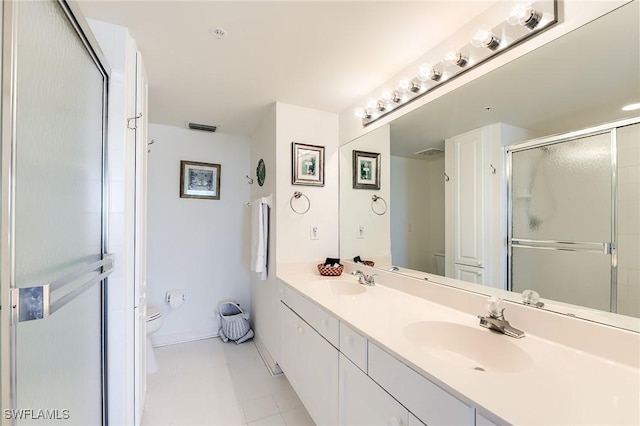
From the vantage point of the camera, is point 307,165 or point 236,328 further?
point 236,328

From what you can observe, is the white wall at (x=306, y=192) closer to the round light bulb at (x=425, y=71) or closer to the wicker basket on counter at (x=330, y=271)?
the wicker basket on counter at (x=330, y=271)

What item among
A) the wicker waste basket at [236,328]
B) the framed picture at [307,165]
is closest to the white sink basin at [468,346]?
the framed picture at [307,165]

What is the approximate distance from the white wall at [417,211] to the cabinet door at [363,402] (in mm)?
755

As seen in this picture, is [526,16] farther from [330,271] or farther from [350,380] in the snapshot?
[330,271]

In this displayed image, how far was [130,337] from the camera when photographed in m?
1.38

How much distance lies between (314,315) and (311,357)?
240mm

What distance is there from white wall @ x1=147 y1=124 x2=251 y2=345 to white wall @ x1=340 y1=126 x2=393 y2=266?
3.58 feet

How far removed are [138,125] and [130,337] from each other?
1.11 m

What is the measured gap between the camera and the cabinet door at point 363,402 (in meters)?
0.89

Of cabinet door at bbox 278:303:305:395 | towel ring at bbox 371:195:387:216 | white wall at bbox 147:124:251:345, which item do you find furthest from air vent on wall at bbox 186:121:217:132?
cabinet door at bbox 278:303:305:395

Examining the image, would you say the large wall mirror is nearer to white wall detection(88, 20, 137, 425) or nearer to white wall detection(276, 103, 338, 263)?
white wall detection(276, 103, 338, 263)

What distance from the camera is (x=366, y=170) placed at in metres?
2.13

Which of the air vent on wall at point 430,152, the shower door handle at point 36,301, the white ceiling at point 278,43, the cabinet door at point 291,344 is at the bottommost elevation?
the cabinet door at point 291,344

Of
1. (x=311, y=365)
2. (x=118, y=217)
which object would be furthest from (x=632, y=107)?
(x=118, y=217)
